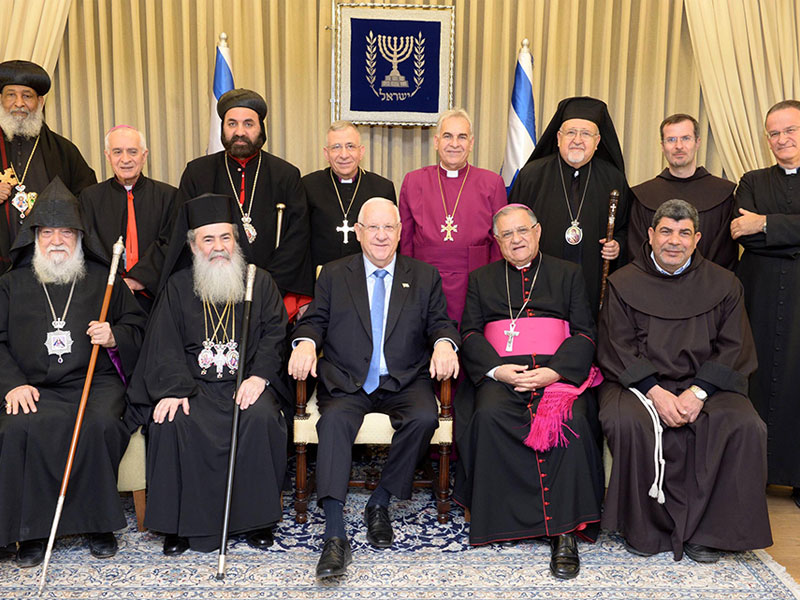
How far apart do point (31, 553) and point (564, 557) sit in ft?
7.27

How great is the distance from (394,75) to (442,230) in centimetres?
169

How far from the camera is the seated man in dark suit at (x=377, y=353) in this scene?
351 centimetres

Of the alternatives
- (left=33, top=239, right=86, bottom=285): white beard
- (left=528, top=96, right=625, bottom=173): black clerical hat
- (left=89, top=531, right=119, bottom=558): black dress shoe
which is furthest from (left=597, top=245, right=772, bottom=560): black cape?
(left=33, top=239, right=86, bottom=285): white beard

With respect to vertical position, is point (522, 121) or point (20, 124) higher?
point (522, 121)

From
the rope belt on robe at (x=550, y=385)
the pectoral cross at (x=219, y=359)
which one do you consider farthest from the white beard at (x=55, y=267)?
the rope belt on robe at (x=550, y=385)

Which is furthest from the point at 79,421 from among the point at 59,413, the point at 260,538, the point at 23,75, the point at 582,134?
the point at 582,134

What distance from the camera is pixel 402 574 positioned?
10.5 feet

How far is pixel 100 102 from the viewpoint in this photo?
18.8 ft

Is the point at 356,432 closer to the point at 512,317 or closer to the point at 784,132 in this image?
the point at 512,317

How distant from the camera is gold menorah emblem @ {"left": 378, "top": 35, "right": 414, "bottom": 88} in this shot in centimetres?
559

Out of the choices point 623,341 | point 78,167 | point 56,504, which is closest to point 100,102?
point 78,167

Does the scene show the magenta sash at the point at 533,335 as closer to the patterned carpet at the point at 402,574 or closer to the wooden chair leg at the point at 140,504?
the patterned carpet at the point at 402,574

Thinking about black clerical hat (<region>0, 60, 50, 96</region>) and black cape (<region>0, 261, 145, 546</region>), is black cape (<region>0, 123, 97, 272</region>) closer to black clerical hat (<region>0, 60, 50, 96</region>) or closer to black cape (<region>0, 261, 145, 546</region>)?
A: black clerical hat (<region>0, 60, 50, 96</region>)

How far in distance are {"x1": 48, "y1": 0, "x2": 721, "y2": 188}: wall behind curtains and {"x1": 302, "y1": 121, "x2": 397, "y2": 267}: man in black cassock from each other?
45.2 inches
